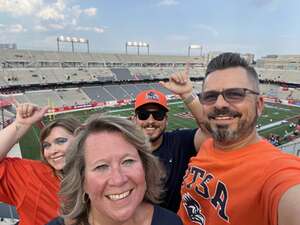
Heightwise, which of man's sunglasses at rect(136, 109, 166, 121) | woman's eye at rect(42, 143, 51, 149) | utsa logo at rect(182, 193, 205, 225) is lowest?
utsa logo at rect(182, 193, 205, 225)

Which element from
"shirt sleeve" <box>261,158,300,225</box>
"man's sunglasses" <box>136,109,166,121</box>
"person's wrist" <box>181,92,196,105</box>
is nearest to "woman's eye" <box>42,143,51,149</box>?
"man's sunglasses" <box>136,109,166,121</box>

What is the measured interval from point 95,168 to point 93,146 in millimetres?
151

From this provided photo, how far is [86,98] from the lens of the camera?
44.0 m

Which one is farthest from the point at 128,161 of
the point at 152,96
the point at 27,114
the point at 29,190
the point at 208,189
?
the point at 152,96

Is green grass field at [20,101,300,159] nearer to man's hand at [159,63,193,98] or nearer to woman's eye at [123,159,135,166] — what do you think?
Answer: man's hand at [159,63,193,98]

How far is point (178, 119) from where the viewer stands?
33781 millimetres

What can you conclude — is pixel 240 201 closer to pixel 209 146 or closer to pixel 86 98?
pixel 209 146

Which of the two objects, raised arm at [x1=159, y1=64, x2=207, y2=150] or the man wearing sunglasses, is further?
raised arm at [x1=159, y1=64, x2=207, y2=150]

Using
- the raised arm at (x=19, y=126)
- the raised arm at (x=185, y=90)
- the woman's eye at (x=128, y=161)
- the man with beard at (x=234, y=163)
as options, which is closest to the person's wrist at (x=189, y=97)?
the raised arm at (x=185, y=90)

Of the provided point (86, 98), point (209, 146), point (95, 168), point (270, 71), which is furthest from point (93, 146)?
point (270, 71)

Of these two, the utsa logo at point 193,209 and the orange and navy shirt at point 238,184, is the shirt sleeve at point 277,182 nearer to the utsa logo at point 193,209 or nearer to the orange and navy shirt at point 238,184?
the orange and navy shirt at point 238,184

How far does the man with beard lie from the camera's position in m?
1.80

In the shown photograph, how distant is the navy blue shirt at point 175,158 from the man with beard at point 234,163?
0.77 metres

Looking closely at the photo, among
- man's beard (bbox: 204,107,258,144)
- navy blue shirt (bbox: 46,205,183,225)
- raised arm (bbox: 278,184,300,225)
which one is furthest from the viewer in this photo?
→ man's beard (bbox: 204,107,258,144)
